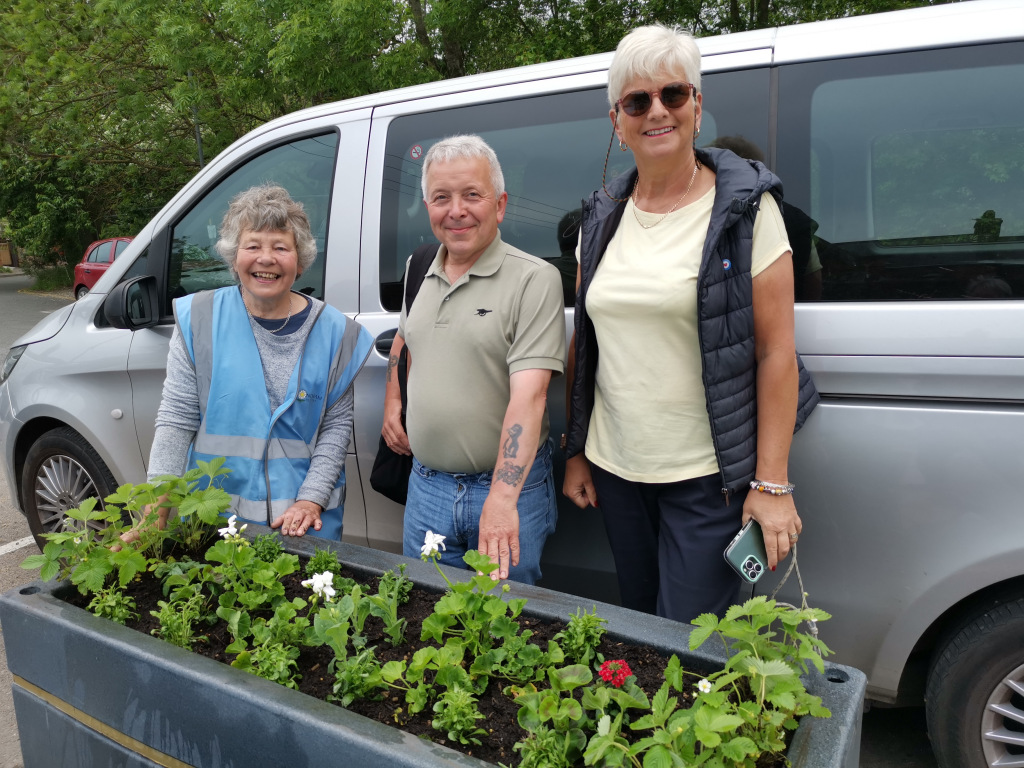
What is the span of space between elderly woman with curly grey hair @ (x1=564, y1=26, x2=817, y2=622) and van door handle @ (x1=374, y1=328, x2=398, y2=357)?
857mm

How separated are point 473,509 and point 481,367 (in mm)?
398

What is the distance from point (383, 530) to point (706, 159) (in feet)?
5.71

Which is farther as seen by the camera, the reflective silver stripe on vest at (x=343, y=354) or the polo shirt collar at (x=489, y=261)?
the reflective silver stripe on vest at (x=343, y=354)

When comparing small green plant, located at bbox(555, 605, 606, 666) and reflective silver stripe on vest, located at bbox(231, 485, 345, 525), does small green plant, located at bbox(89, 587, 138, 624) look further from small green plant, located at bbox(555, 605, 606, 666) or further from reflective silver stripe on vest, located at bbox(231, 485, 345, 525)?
small green plant, located at bbox(555, 605, 606, 666)

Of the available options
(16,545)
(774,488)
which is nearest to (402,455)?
(774,488)

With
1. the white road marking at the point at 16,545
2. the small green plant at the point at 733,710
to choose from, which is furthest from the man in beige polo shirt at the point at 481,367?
the white road marking at the point at 16,545

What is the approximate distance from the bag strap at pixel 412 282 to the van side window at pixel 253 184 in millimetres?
636

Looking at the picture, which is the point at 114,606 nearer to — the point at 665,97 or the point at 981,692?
the point at 665,97

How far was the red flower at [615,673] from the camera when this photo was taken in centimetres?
→ 147

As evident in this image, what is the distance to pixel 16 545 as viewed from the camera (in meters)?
4.48

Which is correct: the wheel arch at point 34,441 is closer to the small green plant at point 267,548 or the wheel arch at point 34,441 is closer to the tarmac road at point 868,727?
the tarmac road at point 868,727

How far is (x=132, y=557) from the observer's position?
6.46 feet

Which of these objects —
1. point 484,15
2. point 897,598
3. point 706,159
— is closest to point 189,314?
point 706,159

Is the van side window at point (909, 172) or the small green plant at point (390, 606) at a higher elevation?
the van side window at point (909, 172)
